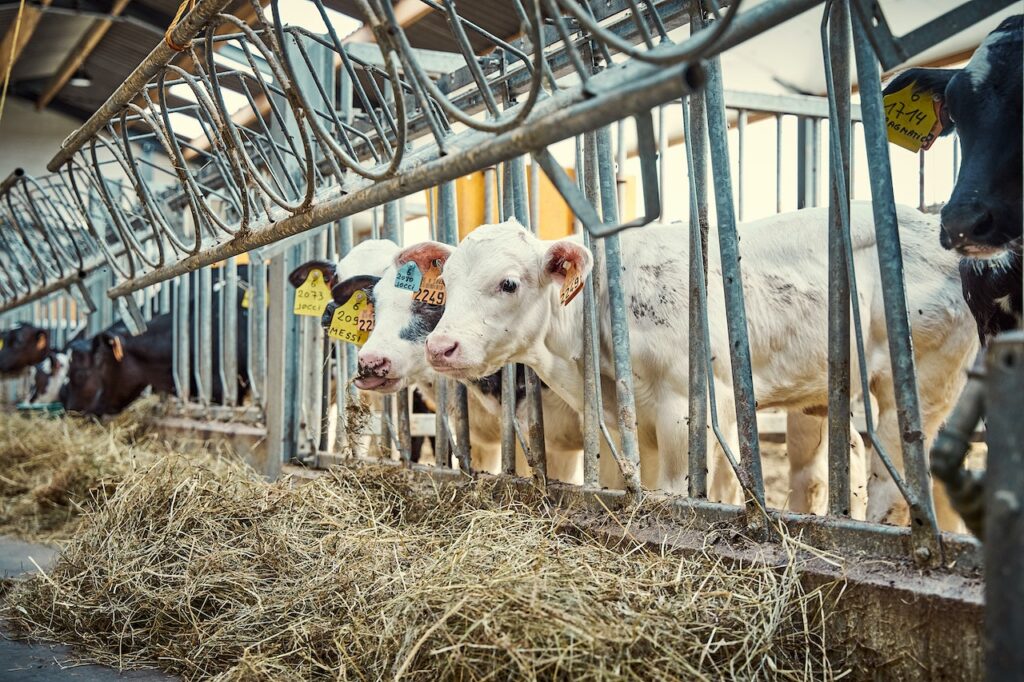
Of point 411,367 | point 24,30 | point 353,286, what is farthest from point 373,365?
point 24,30

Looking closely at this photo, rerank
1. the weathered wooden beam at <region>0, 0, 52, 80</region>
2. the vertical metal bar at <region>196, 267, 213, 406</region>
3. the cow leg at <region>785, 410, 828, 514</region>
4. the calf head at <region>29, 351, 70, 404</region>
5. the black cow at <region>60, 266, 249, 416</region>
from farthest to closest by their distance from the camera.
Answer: the calf head at <region>29, 351, 70, 404</region>
the weathered wooden beam at <region>0, 0, 52, 80</region>
the black cow at <region>60, 266, 249, 416</region>
the vertical metal bar at <region>196, 267, 213, 406</region>
the cow leg at <region>785, 410, 828, 514</region>

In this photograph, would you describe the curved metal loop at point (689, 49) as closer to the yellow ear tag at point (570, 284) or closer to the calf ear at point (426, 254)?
the yellow ear tag at point (570, 284)

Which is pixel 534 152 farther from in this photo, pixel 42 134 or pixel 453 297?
pixel 42 134

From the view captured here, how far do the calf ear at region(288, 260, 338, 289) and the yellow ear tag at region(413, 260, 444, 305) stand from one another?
38.3 inches

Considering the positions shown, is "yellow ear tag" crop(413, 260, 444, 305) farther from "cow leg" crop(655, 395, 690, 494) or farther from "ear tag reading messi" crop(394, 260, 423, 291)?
"cow leg" crop(655, 395, 690, 494)

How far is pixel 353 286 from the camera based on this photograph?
166 inches

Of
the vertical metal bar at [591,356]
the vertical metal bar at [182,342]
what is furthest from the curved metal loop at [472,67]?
the vertical metal bar at [182,342]

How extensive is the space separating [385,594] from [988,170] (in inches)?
73.5

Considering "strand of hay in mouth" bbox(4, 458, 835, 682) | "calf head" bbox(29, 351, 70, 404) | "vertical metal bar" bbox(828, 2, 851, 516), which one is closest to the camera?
"strand of hay in mouth" bbox(4, 458, 835, 682)

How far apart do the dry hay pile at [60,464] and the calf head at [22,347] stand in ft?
10.0

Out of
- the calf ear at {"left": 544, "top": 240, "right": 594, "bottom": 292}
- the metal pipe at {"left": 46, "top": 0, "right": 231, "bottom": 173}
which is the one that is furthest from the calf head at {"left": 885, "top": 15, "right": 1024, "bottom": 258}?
the metal pipe at {"left": 46, "top": 0, "right": 231, "bottom": 173}

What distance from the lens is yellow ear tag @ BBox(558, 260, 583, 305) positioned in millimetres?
3044

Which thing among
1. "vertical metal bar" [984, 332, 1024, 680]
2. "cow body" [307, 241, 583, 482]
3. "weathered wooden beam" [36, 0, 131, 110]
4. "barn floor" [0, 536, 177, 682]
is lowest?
"barn floor" [0, 536, 177, 682]

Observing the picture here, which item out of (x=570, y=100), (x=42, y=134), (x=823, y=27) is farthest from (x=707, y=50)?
(x=42, y=134)
